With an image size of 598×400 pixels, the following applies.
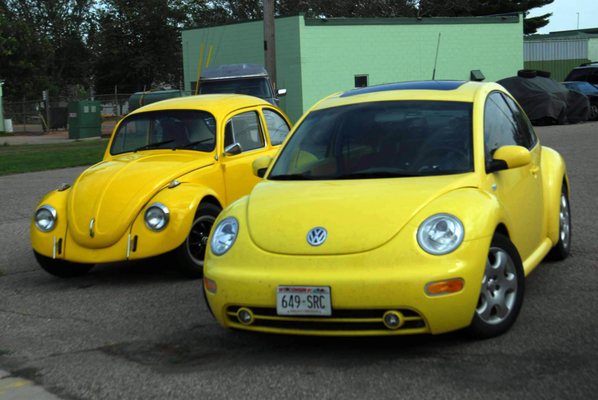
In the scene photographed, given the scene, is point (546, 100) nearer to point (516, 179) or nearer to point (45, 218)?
point (45, 218)

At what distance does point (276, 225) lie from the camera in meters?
5.46

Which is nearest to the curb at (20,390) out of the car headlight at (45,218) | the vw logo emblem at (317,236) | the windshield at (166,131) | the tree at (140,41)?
the vw logo emblem at (317,236)

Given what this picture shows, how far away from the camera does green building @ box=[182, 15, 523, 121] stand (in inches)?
1439

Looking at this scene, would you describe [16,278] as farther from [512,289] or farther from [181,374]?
[512,289]

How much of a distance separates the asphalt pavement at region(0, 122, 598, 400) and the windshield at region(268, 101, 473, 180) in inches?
43.1

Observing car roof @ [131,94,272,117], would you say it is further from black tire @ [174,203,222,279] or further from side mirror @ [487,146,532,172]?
side mirror @ [487,146,532,172]

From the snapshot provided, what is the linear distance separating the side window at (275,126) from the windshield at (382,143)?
299 cm

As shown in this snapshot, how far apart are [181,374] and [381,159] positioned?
193 centimetres

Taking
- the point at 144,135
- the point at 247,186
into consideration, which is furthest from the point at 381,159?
the point at 144,135

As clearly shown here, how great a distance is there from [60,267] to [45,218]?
455mm

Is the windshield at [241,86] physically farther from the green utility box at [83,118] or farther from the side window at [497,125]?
the green utility box at [83,118]

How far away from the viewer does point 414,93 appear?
259 inches

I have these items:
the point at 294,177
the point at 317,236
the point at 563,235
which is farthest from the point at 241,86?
the point at 317,236

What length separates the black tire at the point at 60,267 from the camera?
805 centimetres
